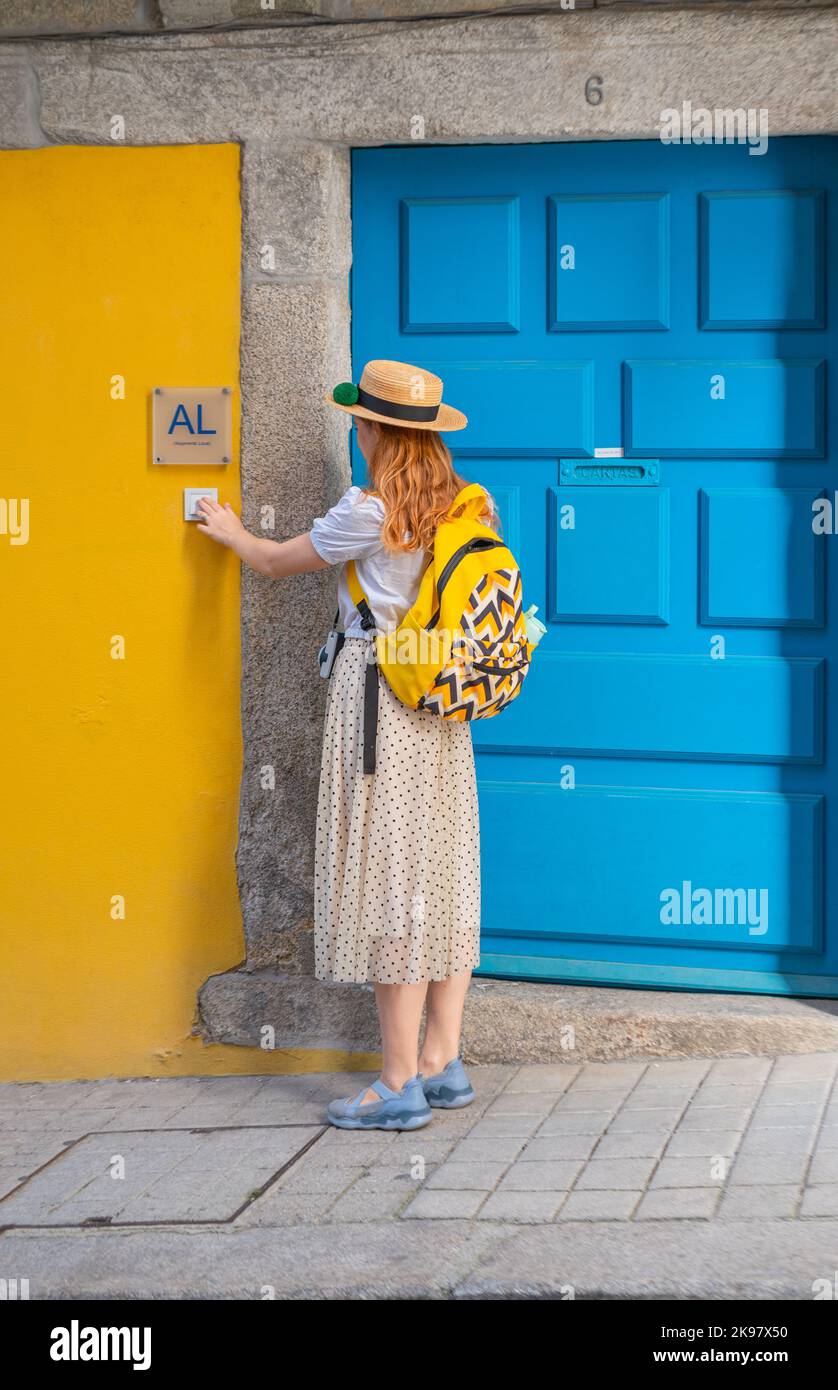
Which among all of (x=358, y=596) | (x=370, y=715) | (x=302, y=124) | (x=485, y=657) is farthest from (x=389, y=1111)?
(x=302, y=124)

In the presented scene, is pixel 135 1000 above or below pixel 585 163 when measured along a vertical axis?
below

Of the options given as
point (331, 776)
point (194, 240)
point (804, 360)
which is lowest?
point (331, 776)

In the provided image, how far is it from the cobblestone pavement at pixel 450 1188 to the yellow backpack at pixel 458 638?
3.32 feet

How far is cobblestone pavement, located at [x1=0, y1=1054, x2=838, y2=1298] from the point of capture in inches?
125

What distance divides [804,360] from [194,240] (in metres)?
1.76

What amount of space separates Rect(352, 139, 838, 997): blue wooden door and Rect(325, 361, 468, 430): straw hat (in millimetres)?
562

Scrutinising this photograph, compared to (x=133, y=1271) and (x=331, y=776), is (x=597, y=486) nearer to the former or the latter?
(x=331, y=776)

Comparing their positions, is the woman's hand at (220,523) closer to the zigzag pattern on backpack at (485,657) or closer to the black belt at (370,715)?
the black belt at (370,715)

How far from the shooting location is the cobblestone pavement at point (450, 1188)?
3188 millimetres

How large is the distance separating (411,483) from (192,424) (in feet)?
3.03

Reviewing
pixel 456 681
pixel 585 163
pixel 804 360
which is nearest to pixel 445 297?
pixel 585 163

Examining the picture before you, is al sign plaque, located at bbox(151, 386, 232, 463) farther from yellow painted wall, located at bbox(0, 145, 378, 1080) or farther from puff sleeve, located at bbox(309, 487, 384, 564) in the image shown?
puff sleeve, located at bbox(309, 487, 384, 564)

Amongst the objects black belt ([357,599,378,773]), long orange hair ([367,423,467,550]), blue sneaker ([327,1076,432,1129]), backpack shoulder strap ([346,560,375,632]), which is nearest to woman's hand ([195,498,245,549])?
backpack shoulder strap ([346,560,375,632])

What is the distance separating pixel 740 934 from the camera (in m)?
4.48
